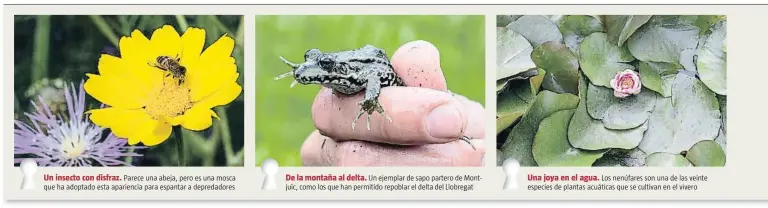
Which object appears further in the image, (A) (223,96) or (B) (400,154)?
(A) (223,96)

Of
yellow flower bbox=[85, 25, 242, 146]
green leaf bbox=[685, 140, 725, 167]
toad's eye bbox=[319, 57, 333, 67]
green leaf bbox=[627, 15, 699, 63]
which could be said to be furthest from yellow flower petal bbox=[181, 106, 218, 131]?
green leaf bbox=[685, 140, 725, 167]

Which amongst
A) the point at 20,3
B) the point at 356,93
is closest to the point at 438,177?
the point at 356,93

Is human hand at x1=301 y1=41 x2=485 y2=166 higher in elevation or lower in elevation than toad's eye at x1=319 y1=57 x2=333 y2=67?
lower

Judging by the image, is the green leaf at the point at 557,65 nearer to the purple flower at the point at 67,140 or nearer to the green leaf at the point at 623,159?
the green leaf at the point at 623,159

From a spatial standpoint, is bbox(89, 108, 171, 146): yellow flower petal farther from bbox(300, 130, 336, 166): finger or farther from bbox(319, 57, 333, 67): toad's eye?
bbox(319, 57, 333, 67): toad's eye

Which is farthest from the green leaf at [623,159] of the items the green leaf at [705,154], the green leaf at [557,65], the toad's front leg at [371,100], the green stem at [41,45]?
the green stem at [41,45]

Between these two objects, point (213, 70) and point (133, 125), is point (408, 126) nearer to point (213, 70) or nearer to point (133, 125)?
point (213, 70)

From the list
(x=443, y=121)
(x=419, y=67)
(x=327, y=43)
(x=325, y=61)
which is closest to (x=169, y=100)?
(x=327, y=43)
